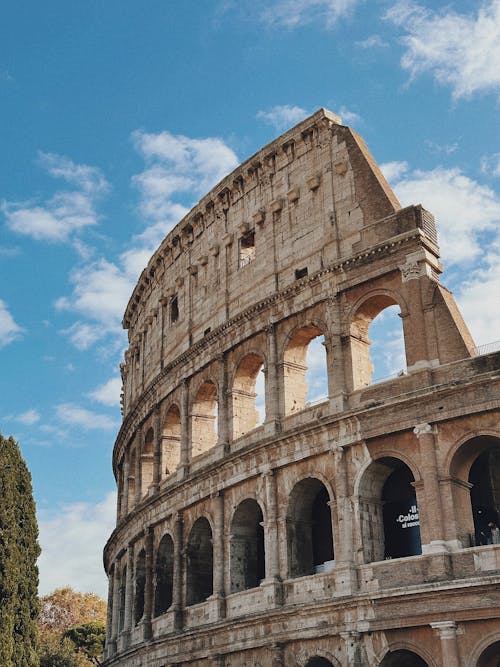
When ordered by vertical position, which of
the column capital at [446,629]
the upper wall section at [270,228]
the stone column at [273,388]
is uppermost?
the upper wall section at [270,228]

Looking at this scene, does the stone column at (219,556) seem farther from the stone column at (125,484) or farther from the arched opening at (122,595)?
the stone column at (125,484)

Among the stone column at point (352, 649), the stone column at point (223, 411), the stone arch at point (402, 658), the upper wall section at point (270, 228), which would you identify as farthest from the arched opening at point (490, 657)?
the upper wall section at point (270, 228)

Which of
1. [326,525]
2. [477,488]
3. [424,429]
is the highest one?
[424,429]

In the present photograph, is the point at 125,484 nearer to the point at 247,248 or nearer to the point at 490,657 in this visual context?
the point at 247,248

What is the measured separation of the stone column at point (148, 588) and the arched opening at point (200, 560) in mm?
2399

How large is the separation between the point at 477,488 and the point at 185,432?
9.44 m

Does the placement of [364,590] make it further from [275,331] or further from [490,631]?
[275,331]

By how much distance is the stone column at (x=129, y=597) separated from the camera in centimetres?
2747

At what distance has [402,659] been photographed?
59.5ft

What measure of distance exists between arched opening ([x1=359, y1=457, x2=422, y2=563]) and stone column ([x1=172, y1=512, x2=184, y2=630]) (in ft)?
22.7

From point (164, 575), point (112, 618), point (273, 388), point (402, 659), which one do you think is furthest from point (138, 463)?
point (402, 659)

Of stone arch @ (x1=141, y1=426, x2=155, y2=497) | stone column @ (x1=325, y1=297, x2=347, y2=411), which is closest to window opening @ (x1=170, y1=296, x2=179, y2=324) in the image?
stone arch @ (x1=141, y1=426, x2=155, y2=497)

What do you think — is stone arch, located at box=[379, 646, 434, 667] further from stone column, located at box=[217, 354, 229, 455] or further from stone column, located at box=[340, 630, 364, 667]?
stone column, located at box=[217, 354, 229, 455]

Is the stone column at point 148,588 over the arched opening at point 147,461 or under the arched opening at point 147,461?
under
